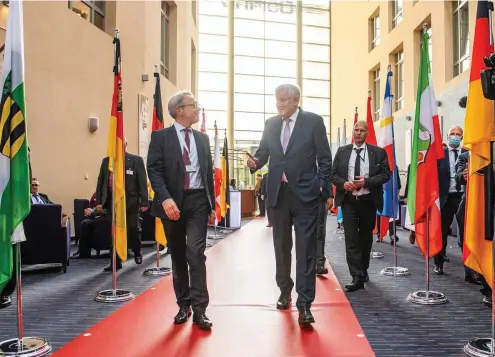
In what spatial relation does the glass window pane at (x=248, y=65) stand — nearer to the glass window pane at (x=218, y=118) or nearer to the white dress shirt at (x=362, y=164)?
the glass window pane at (x=218, y=118)

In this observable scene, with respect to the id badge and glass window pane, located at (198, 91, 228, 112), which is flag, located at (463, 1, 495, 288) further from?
glass window pane, located at (198, 91, 228, 112)

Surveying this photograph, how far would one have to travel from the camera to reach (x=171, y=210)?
302 cm

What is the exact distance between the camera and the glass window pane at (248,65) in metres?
24.3

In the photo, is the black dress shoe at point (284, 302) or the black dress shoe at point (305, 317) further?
the black dress shoe at point (284, 302)

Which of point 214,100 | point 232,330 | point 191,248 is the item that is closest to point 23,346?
point 191,248

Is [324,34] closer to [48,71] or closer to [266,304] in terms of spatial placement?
[48,71]

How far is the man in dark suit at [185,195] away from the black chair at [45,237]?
8.90ft

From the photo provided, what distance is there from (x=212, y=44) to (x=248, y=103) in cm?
357

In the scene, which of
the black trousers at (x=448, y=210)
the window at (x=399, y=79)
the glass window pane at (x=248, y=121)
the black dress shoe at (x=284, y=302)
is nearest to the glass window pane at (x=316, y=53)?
the glass window pane at (x=248, y=121)

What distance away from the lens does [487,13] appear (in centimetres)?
298

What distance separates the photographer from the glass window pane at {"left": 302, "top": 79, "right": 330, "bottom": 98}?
24.8 metres

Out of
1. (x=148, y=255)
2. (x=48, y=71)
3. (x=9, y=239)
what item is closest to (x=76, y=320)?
(x=9, y=239)

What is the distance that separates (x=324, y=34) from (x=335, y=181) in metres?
22.7

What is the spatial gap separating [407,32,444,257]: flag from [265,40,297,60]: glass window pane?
21333 millimetres
